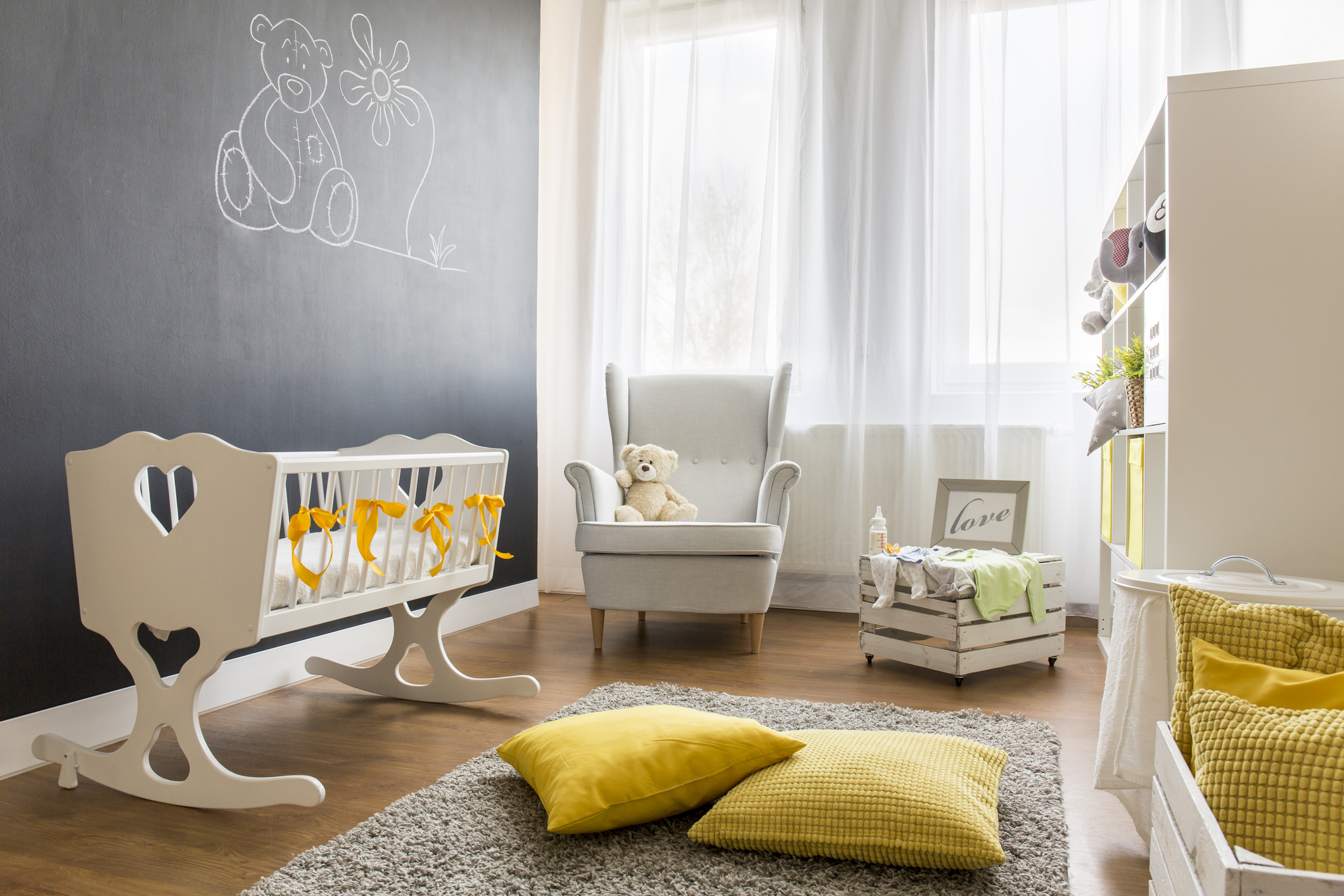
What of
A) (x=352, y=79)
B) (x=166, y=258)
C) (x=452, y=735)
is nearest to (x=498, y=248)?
(x=352, y=79)

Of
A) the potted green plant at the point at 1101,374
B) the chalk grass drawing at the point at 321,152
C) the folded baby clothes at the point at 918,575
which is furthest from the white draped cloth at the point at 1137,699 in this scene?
the chalk grass drawing at the point at 321,152

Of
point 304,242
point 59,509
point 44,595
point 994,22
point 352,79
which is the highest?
point 994,22

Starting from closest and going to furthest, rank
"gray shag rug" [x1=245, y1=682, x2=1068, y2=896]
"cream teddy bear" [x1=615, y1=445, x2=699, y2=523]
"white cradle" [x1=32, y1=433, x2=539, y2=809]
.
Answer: "gray shag rug" [x1=245, y1=682, x2=1068, y2=896] < "white cradle" [x1=32, y1=433, x2=539, y2=809] < "cream teddy bear" [x1=615, y1=445, x2=699, y2=523]

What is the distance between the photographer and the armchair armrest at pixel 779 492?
8.81 ft

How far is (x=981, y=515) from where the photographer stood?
2660 mm

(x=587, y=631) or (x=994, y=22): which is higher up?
(x=994, y=22)

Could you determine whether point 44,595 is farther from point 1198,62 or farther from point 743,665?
point 1198,62

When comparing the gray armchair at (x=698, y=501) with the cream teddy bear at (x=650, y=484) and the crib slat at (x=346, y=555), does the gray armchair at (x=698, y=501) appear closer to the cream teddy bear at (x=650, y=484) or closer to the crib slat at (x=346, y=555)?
the cream teddy bear at (x=650, y=484)

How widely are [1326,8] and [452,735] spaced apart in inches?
109

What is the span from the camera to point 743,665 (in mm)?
2393

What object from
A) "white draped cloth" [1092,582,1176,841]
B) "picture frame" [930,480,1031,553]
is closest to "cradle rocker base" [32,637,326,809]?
"white draped cloth" [1092,582,1176,841]

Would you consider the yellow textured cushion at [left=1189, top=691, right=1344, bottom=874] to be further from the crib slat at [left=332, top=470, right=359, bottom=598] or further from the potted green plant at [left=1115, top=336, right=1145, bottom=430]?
the potted green plant at [left=1115, top=336, right=1145, bottom=430]

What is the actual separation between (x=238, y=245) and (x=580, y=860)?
1.68m

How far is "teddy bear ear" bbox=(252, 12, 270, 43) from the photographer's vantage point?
2.11 metres
